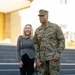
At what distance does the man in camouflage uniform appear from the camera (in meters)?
3.43

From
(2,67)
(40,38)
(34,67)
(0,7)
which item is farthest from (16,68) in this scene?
(0,7)

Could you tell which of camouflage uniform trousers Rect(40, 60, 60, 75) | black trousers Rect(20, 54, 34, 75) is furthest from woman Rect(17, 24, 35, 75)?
camouflage uniform trousers Rect(40, 60, 60, 75)

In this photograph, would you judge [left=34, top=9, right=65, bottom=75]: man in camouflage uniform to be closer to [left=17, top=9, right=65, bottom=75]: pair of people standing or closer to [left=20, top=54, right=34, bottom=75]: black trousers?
[left=17, top=9, right=65, bottom=75]: pair of people standing

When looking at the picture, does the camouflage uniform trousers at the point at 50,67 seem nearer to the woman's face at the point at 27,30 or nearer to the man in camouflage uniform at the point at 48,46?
the man in camouflage uniform at the point at 48,46

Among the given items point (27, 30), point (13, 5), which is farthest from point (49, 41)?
point (13, 5)

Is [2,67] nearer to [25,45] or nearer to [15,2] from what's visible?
[25,45]

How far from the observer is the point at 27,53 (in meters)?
4.26

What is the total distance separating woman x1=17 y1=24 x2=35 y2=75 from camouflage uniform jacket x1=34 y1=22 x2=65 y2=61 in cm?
69

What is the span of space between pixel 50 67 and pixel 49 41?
35 centimetres

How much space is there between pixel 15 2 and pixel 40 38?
50.5ft

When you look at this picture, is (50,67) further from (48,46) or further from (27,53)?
(27,53)

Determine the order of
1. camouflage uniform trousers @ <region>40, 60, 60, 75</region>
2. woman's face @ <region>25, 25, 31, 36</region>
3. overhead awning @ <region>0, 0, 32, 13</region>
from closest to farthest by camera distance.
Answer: camouflage uniform trousers @ <region>40, 60, 60, 75</region> → woman's face @ <region>25, 25, 31, 36</region> → overhead awning @ <region>0, 0, 32, 13</region>

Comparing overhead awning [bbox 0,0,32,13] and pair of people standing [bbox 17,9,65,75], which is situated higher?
overhead awning [bbox 0,0,32,13]

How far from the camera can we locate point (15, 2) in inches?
734
